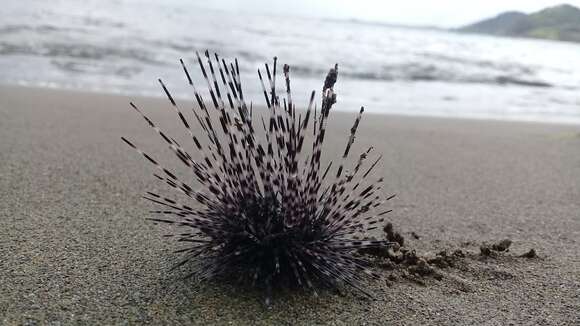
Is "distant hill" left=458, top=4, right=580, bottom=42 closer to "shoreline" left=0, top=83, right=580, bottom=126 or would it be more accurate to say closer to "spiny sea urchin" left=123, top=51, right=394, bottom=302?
"shoreline" left=0, top=83, right=580, bottom=126

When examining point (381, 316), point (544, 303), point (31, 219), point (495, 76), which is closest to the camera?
point (381, 316)

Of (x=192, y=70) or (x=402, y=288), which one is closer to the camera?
(x=402, y=288)

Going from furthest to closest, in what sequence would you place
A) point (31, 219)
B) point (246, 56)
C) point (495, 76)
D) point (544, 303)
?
point (495, 76), point (246, 56), point (31, 219), point (544, 303)

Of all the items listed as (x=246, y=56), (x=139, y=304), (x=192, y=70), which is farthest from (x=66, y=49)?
(x=139, y=304)

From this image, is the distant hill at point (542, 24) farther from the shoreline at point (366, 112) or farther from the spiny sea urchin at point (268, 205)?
the spiny sea urchin at point (268, 205)

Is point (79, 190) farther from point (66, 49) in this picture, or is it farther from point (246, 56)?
point (246, 56)

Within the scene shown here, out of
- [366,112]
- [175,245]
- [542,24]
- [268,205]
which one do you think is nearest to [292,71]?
[366,112]

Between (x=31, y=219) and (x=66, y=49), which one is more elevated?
(x=66, y=49)

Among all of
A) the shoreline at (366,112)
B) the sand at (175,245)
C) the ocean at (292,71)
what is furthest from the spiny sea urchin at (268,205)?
the ocean at (292,71)
